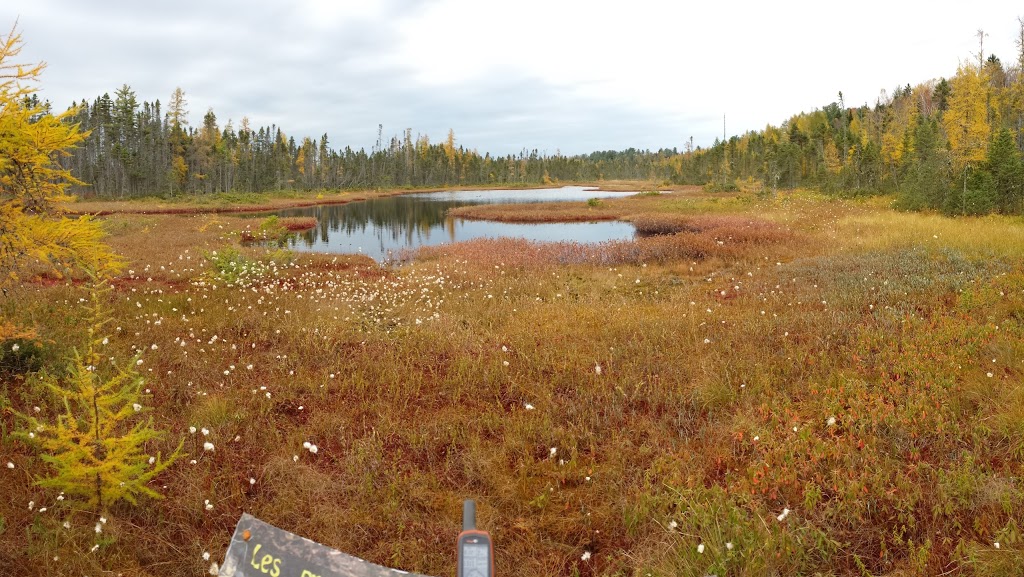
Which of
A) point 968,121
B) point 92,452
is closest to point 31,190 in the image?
point 92,452

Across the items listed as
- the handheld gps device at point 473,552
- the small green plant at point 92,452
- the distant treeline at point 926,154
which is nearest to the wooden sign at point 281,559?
the handheld gps device at point 473,552

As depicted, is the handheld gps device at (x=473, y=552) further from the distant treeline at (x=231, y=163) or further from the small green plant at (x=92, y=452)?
the distant treeline at (x=231, y=163)

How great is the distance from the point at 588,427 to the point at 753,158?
104340 mm

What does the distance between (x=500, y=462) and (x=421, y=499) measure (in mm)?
984

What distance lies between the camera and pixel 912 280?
11664 millimetres

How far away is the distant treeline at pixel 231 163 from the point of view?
7844 centimetres

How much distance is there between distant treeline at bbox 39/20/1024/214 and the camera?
28719 millimetres

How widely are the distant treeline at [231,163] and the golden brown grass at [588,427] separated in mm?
46356

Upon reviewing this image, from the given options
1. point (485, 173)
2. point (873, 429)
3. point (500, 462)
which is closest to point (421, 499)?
point (500, 462)

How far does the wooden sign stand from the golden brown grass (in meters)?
0.73

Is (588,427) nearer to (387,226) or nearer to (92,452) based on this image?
(92,452)

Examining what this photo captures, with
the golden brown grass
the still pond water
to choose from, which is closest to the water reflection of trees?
the still pond water

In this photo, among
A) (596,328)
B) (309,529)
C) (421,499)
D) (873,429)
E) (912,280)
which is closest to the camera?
(309,529)

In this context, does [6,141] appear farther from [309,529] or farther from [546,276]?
[546,276]
